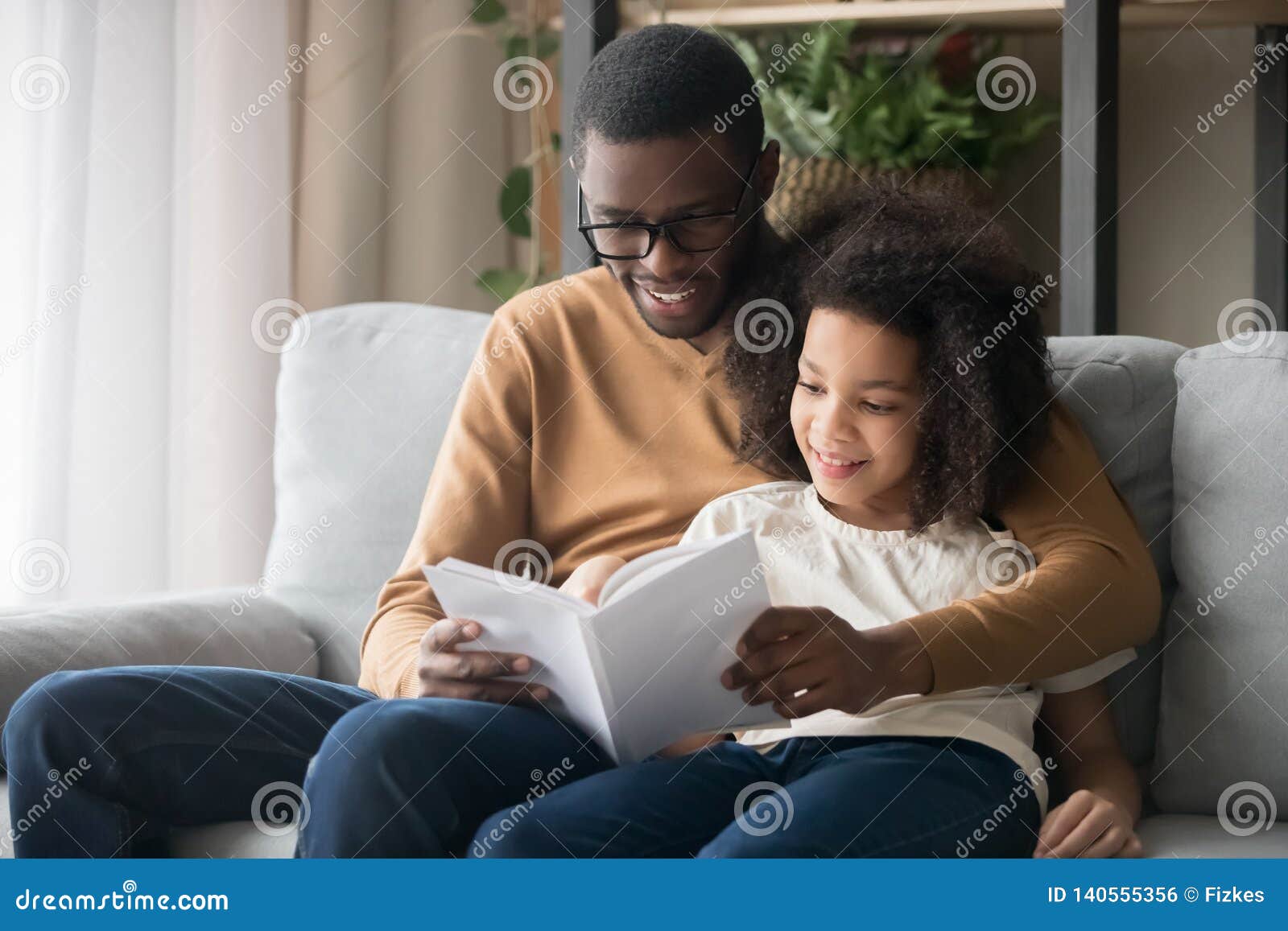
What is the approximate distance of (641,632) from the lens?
954mm

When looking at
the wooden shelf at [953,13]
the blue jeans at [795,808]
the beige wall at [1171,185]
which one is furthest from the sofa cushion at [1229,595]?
the beige wall at [1171,185]

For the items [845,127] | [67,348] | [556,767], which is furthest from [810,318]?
[67,348]

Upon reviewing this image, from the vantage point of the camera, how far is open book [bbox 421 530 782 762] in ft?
3.06

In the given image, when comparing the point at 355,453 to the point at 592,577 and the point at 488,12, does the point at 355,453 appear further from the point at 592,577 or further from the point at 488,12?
the point at 488,12

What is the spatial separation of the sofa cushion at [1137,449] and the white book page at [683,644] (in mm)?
451

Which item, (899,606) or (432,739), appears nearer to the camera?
(432,739)

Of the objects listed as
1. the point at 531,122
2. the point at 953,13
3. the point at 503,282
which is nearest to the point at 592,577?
the point at 953,13

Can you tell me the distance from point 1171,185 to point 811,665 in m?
1.69

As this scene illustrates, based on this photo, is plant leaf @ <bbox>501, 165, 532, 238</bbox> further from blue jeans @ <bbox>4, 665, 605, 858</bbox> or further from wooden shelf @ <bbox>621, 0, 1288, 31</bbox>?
blue jeans @ <bbox>4, 665, 605, 858</bbox>

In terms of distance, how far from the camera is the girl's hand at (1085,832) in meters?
1.05

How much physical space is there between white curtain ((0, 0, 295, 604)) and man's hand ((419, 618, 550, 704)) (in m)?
1.09

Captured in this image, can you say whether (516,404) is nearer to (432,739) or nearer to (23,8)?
(432,739)

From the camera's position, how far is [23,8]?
1.92 metres

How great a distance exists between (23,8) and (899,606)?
5.10 feet
